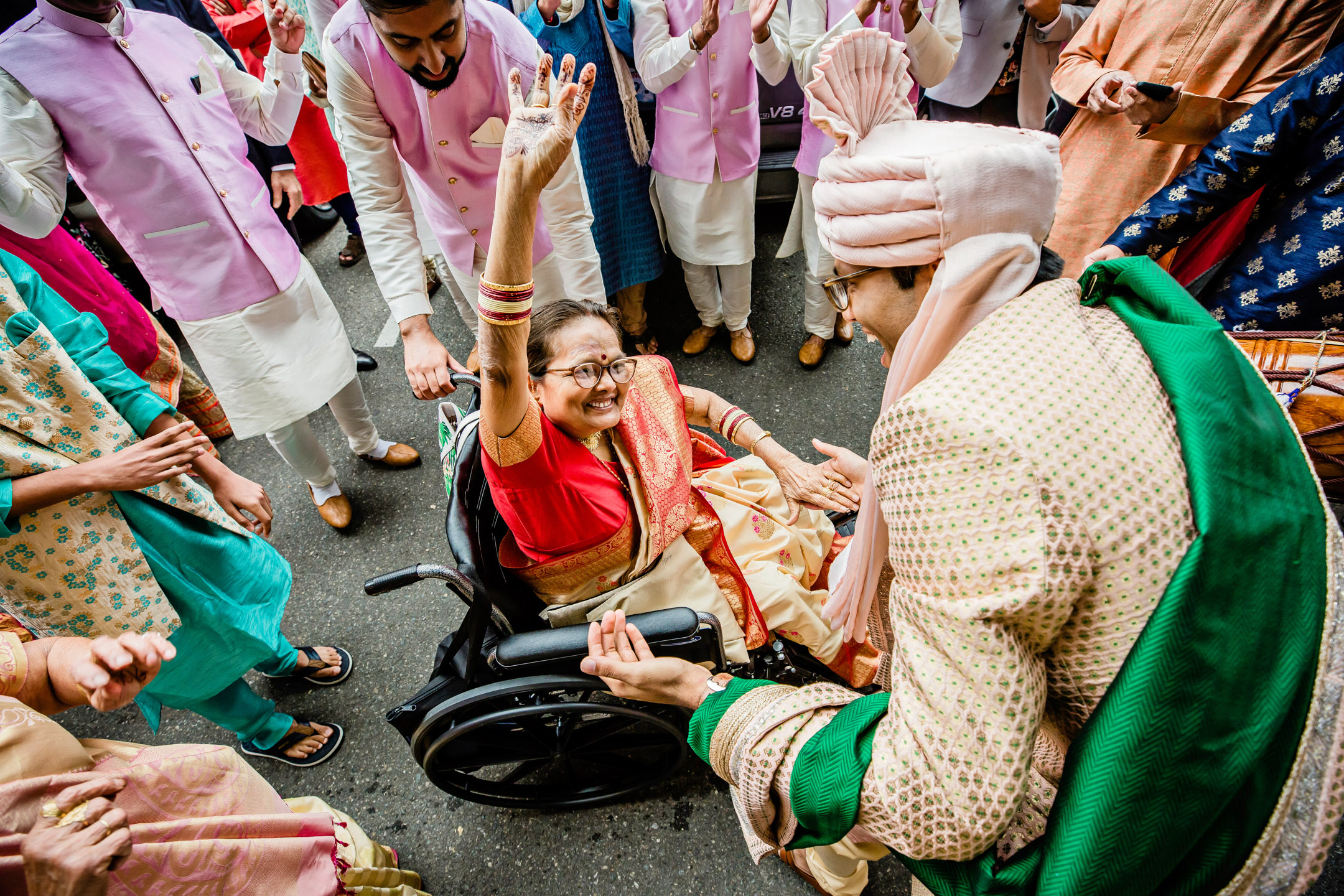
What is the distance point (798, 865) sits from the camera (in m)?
1.71

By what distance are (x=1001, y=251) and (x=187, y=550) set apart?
6.58 feet

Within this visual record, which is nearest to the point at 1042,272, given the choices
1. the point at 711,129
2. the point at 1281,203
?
the point at 1281,203

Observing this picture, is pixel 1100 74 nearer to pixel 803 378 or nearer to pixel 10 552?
pixel 803 378

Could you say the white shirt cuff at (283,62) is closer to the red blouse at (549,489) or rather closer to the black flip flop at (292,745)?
the red blouse at (549,489)

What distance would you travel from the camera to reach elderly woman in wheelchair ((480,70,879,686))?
4.15 ft

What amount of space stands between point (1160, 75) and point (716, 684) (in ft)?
7.95

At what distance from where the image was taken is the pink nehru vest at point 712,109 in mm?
2387

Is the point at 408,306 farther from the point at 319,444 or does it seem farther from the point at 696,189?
the point at 696,189

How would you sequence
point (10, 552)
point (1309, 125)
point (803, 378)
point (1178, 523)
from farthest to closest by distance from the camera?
point (803, 378), point (1309, 125), point (10, 552), point (1178, 523)

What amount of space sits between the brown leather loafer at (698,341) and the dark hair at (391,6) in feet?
6.62

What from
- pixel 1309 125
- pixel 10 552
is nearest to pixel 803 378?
pixel 1309 125

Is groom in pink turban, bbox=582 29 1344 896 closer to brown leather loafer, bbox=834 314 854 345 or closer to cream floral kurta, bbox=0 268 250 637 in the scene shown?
cream floral kurta, bbox=0 268 250 637

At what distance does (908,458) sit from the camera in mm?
796

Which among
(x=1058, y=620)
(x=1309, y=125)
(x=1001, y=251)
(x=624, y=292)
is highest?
(x=1309, y=125)
